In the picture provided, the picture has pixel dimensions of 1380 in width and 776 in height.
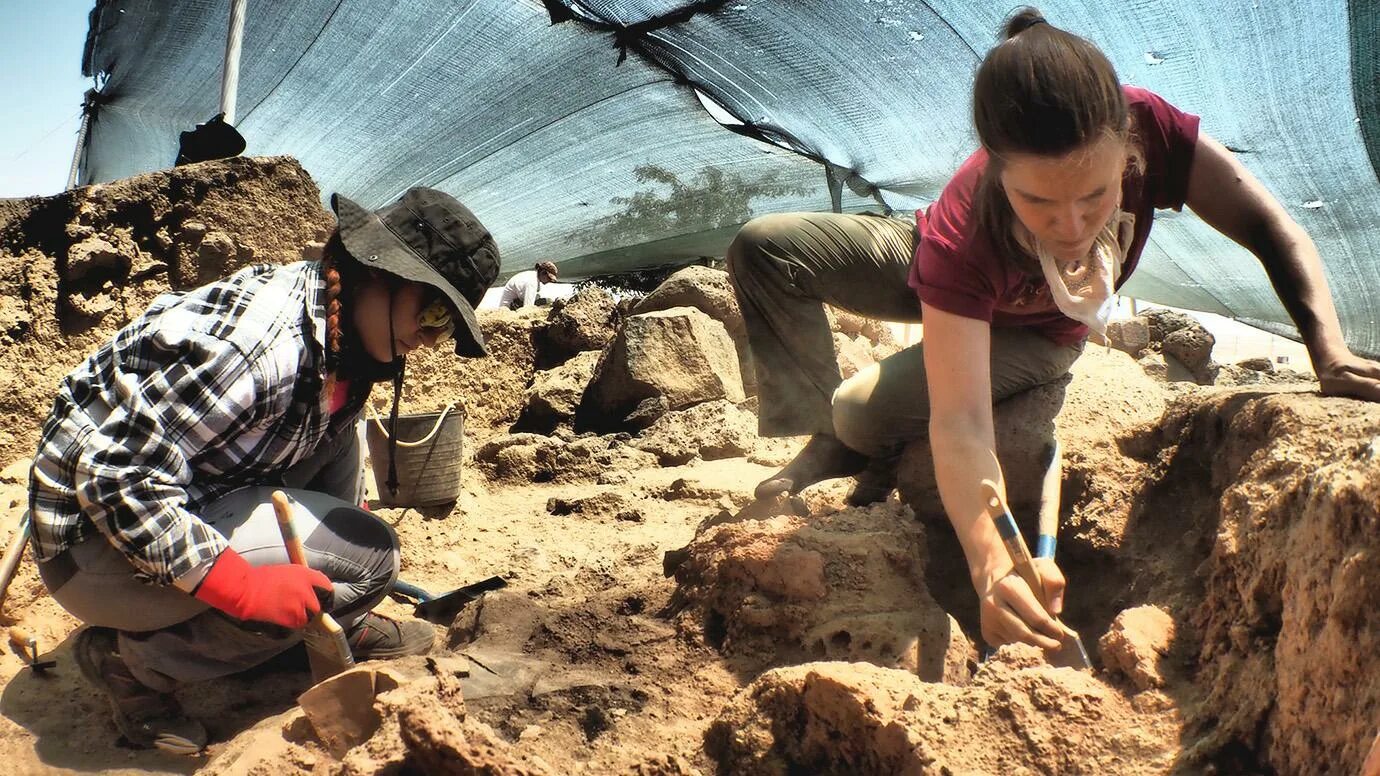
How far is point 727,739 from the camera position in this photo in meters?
1.62

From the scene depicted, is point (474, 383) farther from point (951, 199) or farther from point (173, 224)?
point (951, 199)

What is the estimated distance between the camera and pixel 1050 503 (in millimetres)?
2148

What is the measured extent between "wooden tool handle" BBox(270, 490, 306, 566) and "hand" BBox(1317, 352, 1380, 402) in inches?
75.0

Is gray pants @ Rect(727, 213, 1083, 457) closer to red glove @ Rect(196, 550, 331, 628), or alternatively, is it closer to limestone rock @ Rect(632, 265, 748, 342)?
red glove @ Rect(196, 550, 331, 628)

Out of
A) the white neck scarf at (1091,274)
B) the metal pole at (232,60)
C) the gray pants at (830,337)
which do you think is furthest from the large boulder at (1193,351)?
the metal pole at (232,60)

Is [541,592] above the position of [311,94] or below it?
below

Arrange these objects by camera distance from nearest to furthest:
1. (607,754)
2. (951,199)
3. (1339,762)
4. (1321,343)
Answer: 1. (1339,762)
2. (607,754)
3. (1321,343)
4. (951,199)

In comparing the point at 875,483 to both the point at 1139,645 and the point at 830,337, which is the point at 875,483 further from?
the point at 1139,645

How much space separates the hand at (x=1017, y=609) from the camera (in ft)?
5.37

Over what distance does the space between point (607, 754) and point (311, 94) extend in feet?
15.3

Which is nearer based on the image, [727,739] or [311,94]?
[727,739]

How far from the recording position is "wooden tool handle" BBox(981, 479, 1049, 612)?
165 centimetres

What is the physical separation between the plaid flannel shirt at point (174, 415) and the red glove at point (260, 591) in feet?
0.12

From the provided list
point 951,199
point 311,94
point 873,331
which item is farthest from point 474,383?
point 951,199
